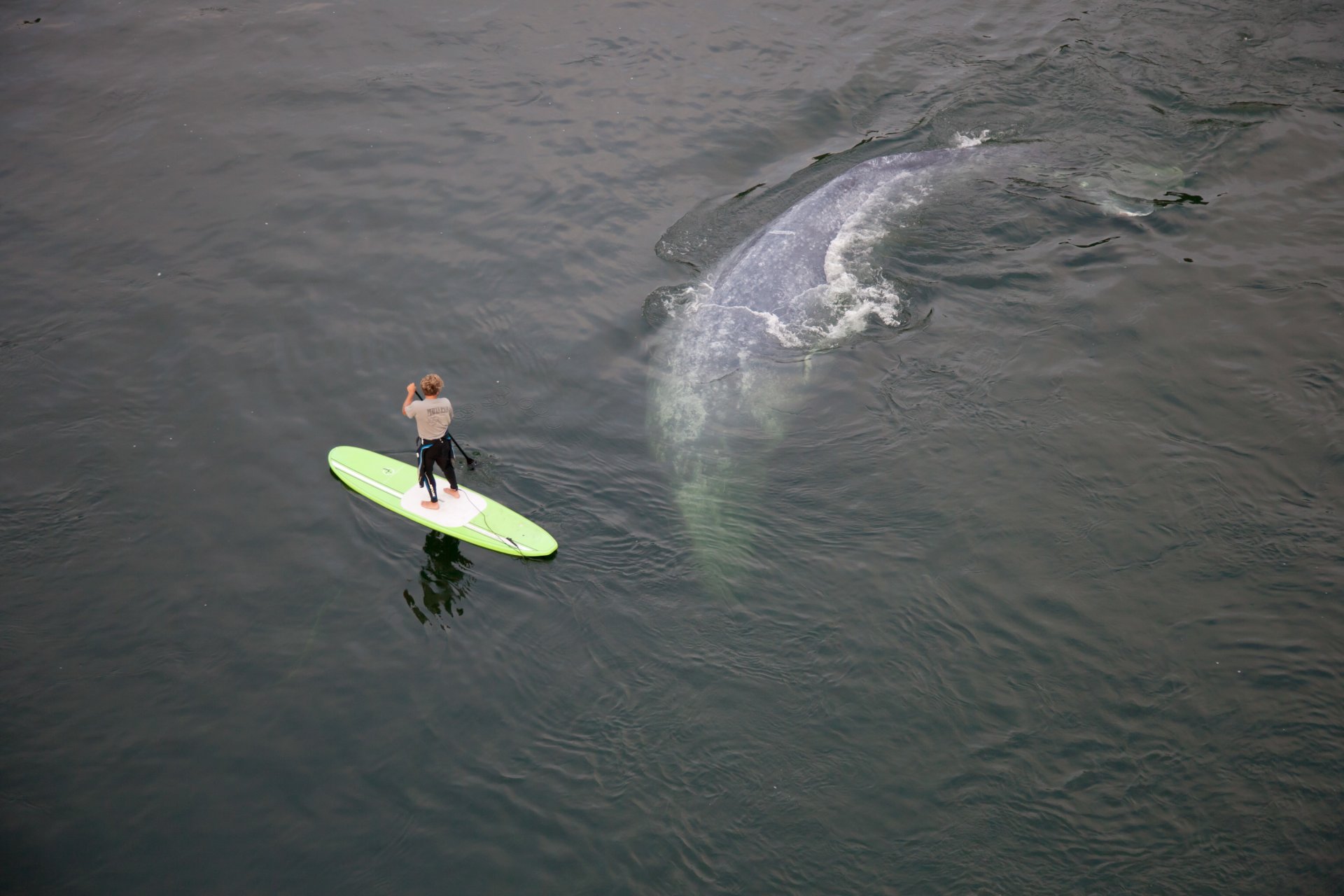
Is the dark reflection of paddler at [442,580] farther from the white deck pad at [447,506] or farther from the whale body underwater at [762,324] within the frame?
the whale body underwater at [762,324]

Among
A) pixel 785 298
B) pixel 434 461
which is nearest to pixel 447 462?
pixel 434 461

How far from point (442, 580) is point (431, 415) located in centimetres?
153

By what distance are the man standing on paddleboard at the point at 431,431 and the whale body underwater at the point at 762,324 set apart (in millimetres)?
2107

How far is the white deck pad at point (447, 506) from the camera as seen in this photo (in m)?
8.55

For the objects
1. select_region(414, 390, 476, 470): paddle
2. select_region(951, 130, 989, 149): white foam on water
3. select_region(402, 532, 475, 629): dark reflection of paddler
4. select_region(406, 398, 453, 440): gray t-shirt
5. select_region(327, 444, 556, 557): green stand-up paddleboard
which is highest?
select_region(951, 130, 989, 149): white foam on water

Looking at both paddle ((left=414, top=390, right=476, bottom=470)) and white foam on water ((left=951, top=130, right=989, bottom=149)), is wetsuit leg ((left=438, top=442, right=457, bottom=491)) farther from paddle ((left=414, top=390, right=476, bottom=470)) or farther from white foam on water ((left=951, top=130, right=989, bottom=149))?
white foam on water ((left=951, top=130, right=989, bottom=149))

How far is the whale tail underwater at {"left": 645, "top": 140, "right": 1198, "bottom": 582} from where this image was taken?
890cm

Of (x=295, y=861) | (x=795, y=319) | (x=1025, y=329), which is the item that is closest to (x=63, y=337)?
(x=295, y=861)

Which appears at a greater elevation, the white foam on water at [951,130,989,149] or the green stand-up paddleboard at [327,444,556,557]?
the white foam on water at [951,130,989,149]

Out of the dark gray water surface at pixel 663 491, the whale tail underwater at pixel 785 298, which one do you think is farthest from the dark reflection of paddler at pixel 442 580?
the whale tail underwater at pixel 785 298

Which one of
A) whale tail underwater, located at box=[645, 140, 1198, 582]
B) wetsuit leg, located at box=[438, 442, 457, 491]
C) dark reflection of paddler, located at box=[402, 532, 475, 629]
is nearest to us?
dark reflection of paddler, located at box=[402, 532, 475, 629]

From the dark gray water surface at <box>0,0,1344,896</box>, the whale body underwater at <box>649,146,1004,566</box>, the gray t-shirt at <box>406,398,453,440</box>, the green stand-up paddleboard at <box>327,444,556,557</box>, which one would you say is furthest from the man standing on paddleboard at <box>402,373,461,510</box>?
the whale body underwater at <box>649,146,1004,566</box>

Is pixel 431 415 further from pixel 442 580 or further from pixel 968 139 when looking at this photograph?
pixel 968 139

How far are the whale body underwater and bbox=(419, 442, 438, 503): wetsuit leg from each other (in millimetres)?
2229
